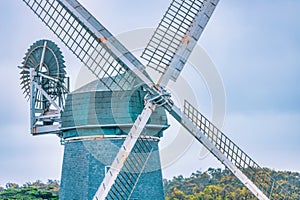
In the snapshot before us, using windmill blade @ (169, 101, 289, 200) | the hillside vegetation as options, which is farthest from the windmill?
the hillside vegetation

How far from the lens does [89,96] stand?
52.8ft

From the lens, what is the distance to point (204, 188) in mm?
42906

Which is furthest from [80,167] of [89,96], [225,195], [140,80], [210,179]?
[210,179]

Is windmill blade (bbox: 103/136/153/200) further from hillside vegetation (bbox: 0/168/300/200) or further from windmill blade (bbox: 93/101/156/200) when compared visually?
hillside vegetation (bbox: 0/168/300/200)

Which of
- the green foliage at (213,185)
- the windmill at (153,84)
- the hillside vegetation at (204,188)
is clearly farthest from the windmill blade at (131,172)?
the green foliage at (213,185)

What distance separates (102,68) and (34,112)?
120 inches

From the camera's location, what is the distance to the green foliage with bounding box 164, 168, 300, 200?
36213mm

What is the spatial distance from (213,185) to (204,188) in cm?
259

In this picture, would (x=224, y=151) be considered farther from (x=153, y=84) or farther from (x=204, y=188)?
(x=204, y=188)

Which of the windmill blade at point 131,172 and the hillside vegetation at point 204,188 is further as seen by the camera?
the hillside vegetation at point 204,188

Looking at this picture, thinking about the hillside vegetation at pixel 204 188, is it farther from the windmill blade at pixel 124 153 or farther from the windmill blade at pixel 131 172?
the windmill blade at pixel 124 153

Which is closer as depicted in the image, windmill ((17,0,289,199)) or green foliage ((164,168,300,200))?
windmill ((17,0,289,199))

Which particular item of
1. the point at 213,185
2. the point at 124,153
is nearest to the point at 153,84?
the point at 124,153

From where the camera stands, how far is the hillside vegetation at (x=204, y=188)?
32469mm
